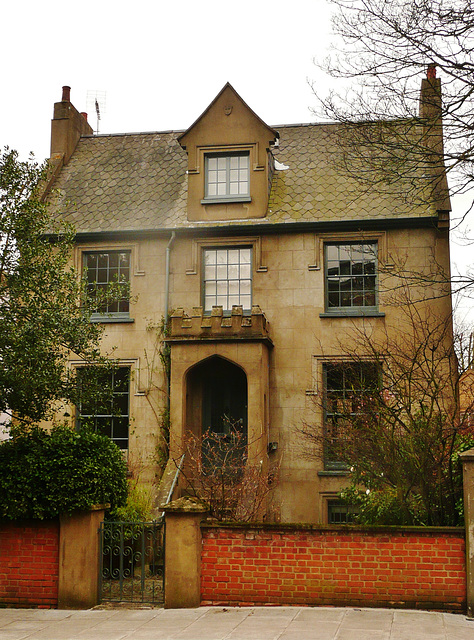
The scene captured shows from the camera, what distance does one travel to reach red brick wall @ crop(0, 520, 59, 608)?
1199cm

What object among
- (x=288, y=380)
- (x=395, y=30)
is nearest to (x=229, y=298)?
(x=288, y=380)

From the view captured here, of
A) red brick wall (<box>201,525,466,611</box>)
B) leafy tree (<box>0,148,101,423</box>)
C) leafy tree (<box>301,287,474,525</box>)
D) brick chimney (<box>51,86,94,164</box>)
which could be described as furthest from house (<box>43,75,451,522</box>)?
red brick wall (<box>201,525,466,611</box>)

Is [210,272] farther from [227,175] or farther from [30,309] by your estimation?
[30,309]

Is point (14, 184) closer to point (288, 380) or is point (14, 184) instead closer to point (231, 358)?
point (231, 358)

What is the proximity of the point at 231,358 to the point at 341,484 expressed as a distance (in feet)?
13.4

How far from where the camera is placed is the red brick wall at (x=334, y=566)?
10.9 m

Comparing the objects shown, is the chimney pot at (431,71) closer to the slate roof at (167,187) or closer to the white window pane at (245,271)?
the slate roof at (167,187)

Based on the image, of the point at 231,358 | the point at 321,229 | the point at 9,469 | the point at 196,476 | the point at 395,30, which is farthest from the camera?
the point at 321,229

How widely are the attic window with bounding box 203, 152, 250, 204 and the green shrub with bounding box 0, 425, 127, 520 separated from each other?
32.5 ft

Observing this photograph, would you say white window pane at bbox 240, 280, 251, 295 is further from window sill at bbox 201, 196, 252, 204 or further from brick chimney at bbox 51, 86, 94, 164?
brick chimney at bbox 51, 86, 94, 164

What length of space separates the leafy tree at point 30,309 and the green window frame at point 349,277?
26.3 feet

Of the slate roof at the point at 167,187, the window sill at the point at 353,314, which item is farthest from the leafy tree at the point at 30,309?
the window sill at the point at 353,314

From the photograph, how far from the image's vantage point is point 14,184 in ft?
43.7

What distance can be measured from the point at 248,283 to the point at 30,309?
8.31 meters
